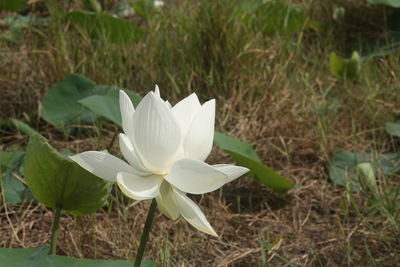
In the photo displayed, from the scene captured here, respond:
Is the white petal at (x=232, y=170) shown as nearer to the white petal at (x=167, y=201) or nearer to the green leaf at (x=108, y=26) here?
the white petal at (x=167, y=201)

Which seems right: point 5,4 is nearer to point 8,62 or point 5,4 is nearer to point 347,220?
point 8,62

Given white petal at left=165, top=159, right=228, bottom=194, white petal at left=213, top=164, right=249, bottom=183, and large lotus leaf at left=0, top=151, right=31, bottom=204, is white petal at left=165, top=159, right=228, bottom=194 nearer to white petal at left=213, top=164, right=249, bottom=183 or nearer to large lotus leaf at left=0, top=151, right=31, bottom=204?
white petal at left=213, top=164, right=249, bottom=183

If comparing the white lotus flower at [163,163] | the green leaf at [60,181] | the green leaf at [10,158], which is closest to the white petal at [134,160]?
the white lotus flower at [163,163]

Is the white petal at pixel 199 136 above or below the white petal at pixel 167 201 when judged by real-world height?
above

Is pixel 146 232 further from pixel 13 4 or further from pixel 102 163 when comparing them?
pixel 13 4

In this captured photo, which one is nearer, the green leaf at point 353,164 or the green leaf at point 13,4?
the green leaf at point 353,164

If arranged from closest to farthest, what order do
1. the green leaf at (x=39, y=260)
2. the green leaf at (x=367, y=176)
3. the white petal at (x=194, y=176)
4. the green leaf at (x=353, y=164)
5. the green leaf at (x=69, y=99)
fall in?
1. the white petal at (x=194, y=176)
2. the green leaf at (x=39, y=260)
3. the green leaf at (x=367, y=176)
4. the green leaf at (x=353, y=164)
5. the green leaf at (x=69, y=99)

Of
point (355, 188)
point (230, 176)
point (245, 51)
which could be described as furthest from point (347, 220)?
point (230, 176)

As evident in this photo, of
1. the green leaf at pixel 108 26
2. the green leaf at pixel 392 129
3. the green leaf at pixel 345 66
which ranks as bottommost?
the green leaf at pixel 392 129
